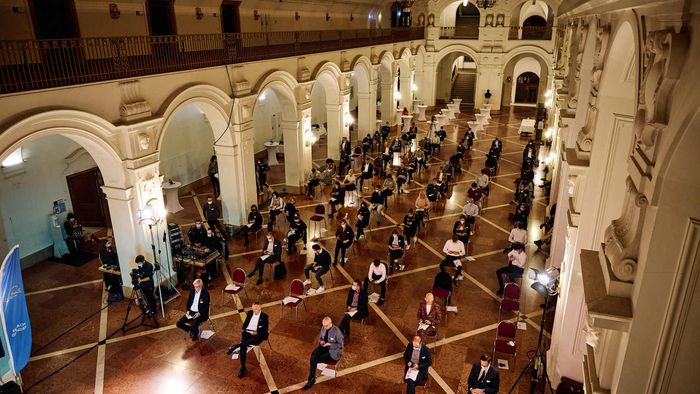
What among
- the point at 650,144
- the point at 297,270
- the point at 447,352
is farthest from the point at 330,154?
the point at 650,144

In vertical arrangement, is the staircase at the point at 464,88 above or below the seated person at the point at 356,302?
above

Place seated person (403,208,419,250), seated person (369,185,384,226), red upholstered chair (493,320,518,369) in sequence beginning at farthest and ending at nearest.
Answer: seated person (369,185,384,226), seated person (403,208,419,250), red upholstered chair (493,320,518,369)

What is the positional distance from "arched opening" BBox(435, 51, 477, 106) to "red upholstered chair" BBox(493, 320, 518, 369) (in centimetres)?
2907

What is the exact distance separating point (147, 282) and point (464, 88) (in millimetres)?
31736

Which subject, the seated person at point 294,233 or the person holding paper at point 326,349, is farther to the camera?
the seated person at point 294,233

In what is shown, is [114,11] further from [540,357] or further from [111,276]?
[540,357]

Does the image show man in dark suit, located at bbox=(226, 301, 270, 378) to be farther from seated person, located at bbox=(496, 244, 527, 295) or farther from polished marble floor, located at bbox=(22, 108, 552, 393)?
seated person, located at bbox=(496, 244, 527, 295)

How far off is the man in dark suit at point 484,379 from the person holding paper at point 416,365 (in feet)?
2.45

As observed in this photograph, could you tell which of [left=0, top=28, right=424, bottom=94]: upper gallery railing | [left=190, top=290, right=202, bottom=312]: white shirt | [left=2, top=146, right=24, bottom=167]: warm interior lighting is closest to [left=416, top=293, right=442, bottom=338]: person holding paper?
[left=190, top=290, right=202, bottom=312]: white shirt

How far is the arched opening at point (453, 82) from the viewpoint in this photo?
1414 inches

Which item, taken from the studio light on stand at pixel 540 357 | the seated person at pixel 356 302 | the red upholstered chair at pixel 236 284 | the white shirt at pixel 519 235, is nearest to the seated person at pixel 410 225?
the white shirt at pixel 519 235

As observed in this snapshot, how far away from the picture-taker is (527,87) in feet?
118

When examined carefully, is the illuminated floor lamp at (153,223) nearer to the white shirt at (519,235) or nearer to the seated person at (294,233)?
the seated person at (294,233)

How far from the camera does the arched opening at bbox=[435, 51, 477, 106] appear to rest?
118ft
